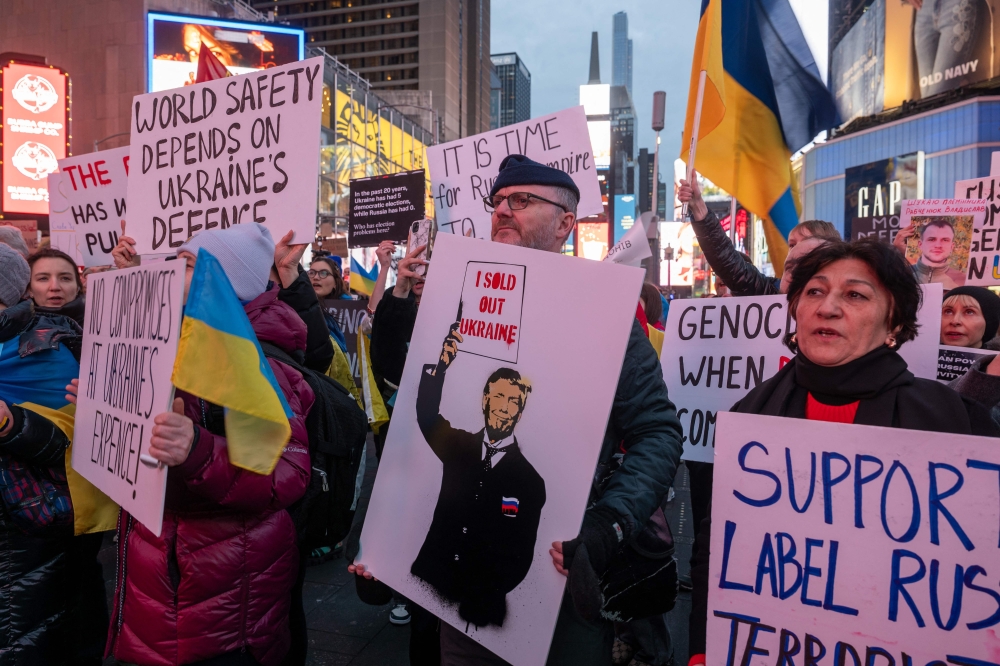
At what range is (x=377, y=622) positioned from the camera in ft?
13.2

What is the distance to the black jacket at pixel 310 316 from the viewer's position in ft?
9.66

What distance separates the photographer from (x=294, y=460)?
2.12 metres

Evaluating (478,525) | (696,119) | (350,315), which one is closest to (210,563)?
(478,525)

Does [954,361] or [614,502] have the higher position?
[954,361]

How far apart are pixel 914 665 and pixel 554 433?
0.93 meters

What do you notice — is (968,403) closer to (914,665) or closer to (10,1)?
(914,665)

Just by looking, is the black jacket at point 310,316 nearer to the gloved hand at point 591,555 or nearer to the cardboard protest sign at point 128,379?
the cardboard protest sign at point 128,379

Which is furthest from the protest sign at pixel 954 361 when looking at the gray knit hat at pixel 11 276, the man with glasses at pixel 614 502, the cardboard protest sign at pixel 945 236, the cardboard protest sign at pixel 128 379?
the gray knit hat at pixel 11 276

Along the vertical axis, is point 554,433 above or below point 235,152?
below

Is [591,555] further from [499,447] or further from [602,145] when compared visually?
[602,145]

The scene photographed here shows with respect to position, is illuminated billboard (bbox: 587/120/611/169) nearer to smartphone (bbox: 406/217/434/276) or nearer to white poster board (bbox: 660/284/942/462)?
smartphone (bbox: 406/217/434/276)

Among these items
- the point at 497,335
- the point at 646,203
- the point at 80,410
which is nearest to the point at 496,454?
the point at 497,335

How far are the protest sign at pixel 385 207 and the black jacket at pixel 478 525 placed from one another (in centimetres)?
733

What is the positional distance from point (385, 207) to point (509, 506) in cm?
805
